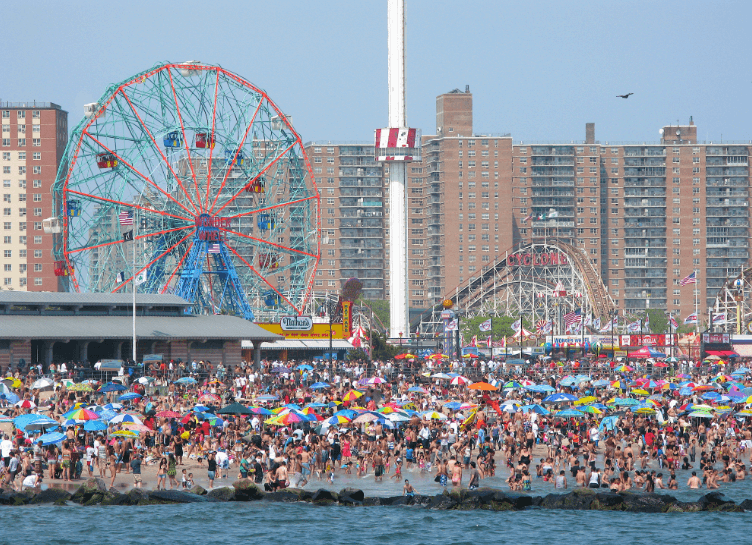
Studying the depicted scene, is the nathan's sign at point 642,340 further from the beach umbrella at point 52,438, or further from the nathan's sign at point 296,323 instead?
the beach umbrella at point 52,438

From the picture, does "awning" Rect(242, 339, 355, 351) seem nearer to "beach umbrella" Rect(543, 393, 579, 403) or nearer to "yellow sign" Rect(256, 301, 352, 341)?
"yellow sign" Rect(256, 301, 352, 341)

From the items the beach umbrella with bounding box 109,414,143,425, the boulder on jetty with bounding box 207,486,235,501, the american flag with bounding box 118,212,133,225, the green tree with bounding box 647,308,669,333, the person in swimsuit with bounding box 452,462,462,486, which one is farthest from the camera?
the green tree with bounding box 647,308,669,333

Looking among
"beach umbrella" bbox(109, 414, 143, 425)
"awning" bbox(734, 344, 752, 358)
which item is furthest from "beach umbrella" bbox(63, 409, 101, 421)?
"awning" bbox(734, 344, 752, 358)

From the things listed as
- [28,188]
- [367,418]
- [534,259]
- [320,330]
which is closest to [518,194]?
[534,259]

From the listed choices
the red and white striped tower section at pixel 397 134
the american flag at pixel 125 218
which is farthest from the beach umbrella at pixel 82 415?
the red and white striped tower section at pixel 397 134

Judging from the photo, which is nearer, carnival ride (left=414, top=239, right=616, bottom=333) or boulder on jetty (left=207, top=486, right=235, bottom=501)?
boulder on jetty (left=207, top=486, right=235, bottom=501)
